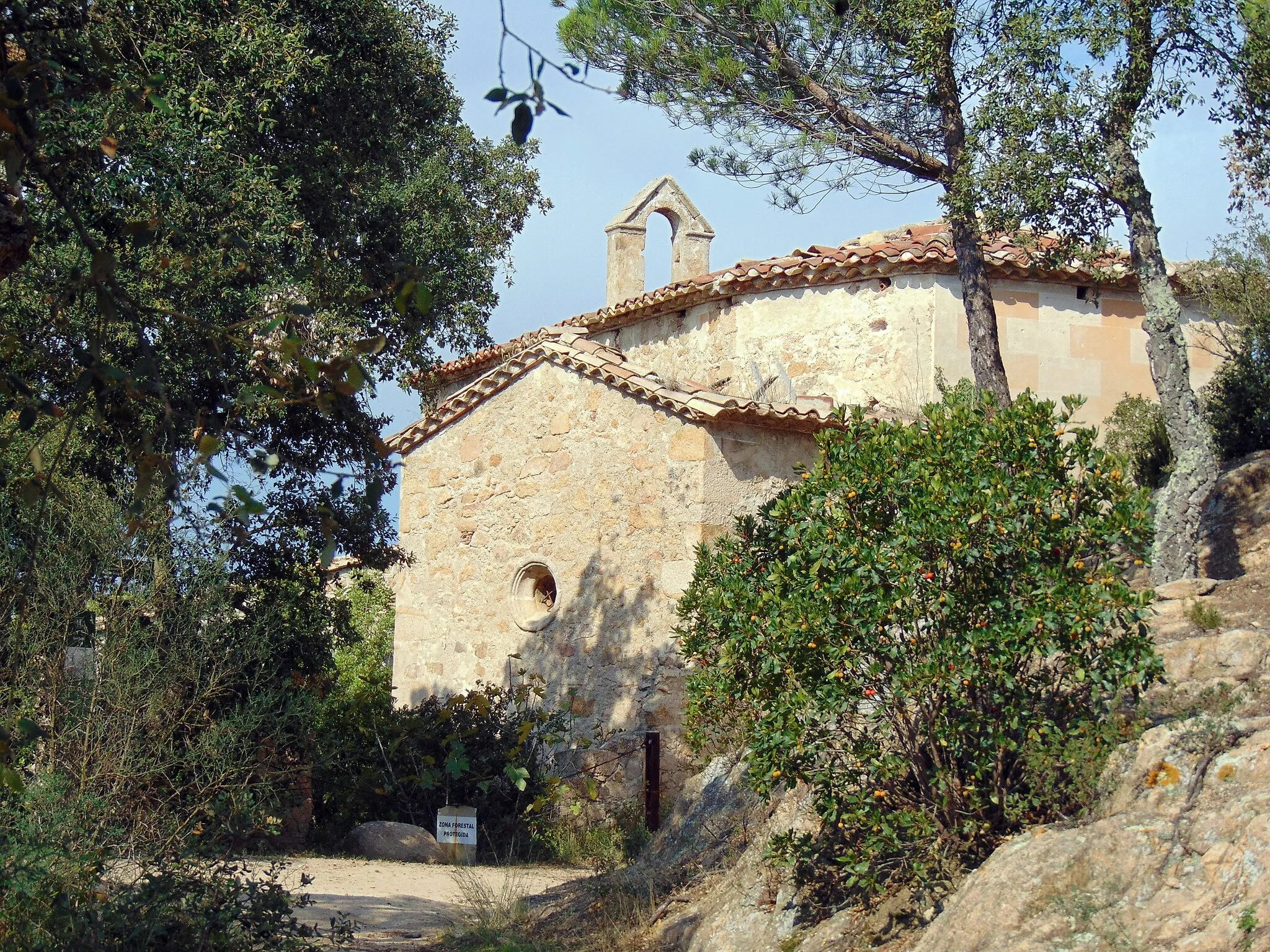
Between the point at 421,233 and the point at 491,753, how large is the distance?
4.93 metres

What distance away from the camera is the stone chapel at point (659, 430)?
1187 centimetres

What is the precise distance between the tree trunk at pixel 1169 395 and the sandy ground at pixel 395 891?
538cm

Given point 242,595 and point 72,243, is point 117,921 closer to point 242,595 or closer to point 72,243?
point 242,595

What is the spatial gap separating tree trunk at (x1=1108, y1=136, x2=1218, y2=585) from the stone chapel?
50 cm

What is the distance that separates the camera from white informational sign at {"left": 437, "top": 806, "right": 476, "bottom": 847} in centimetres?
1104

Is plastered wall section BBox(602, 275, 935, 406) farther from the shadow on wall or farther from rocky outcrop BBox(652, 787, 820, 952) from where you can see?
rocky outcrop BBox(652, 787, 820, 952)

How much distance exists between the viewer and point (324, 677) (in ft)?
37.0

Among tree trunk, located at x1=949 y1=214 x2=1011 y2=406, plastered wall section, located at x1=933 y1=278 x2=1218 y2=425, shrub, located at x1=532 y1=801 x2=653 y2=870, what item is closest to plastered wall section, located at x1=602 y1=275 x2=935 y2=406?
plastered wall section, located at x1=933 y1=278 x2=1218 y2=425

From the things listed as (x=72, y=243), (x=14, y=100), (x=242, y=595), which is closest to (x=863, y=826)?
(x=14, y=100)

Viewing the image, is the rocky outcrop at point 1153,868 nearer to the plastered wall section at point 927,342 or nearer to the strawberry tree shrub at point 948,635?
the strawberry tree shrub at point 948,635

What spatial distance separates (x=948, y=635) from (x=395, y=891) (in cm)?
559

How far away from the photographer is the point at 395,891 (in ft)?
31.1

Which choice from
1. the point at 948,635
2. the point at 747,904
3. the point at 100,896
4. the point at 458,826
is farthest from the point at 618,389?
the point at 100,896

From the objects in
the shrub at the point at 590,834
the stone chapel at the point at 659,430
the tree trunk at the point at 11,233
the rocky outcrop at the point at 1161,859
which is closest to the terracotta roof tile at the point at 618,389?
the stone chapel at the point at 659,430
